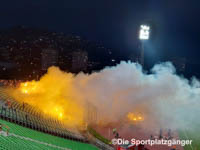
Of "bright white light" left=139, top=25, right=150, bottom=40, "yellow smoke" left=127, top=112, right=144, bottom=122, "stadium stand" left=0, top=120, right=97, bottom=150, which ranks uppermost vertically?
"bright white light" left=139, top=25, right=150, bottom=40

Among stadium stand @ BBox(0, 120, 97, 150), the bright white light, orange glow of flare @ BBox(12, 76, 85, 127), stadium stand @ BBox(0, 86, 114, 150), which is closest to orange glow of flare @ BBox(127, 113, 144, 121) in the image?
orange glow of flare @ BBox(12, 76, 85, 127)

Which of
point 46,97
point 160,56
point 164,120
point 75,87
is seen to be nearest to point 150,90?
point 164,120

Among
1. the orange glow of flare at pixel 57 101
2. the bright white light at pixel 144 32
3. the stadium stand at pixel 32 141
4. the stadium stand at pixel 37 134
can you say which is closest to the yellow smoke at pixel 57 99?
the orange glow of flare at pixel 57 101

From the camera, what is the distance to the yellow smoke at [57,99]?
1722 centimetres

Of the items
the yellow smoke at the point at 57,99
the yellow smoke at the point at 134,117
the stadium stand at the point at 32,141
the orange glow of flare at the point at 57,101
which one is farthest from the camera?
the yellow smoke at the point at 57,99

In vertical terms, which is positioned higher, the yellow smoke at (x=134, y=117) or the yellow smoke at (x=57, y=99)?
the yellow smoke at (x=57, y=99)

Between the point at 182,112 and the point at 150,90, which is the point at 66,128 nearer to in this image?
the point at 150,90

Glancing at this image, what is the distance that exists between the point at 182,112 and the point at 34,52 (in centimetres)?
2294

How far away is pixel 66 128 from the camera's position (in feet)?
48.9

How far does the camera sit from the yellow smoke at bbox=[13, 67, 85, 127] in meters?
17.2

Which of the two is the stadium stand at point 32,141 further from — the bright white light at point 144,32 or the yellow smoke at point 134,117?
the bright white light at point 144,32

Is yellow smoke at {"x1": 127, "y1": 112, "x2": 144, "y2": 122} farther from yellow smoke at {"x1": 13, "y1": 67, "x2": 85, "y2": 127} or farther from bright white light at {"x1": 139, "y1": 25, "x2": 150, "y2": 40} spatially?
bright white light at {"x1": 139, "y1": 25, "x2": 150, "y2": 40}

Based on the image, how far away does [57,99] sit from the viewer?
61.3 ft

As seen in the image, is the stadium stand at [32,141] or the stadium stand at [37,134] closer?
the stadium stand at [32,141]
